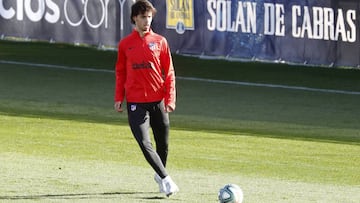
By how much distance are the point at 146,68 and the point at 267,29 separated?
624 inches

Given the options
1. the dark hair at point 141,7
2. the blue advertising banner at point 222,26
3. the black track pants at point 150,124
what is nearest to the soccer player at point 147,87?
the black track pants at point 150,124

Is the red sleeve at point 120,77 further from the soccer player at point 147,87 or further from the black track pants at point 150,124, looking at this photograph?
the black track pants at point 150,124

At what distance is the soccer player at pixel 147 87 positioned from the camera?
46.5ft

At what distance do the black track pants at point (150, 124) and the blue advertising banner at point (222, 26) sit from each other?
14526 millimetres

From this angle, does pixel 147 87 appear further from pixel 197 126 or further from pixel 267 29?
pixel 267 29

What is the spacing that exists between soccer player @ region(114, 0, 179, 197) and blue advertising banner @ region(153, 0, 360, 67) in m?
14.6

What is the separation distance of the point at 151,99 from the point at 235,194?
1714 millimetres

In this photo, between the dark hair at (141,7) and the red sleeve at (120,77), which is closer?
the dark hair at (141,7)

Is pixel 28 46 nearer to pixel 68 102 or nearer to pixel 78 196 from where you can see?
pixel 68 102

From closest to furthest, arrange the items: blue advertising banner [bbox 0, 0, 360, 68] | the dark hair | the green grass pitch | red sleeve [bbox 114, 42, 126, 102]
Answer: the dark hair < red sleeve [bbox 114, 42, 126, 102] < the green grass pitch < blue advertising banner [bbox 0, 0, 360, 68]

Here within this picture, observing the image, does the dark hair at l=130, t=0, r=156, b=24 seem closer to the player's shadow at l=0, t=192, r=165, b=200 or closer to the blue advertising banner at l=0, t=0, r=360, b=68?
the player's shadow at l=0, t=192, r=165, b=200

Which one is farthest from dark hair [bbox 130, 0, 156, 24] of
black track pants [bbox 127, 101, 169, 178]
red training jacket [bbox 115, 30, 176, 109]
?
black track pants [bbox 127, 101, 169, 178]

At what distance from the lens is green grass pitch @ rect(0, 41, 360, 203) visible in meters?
15.1

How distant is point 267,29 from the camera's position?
2991 centimetres
